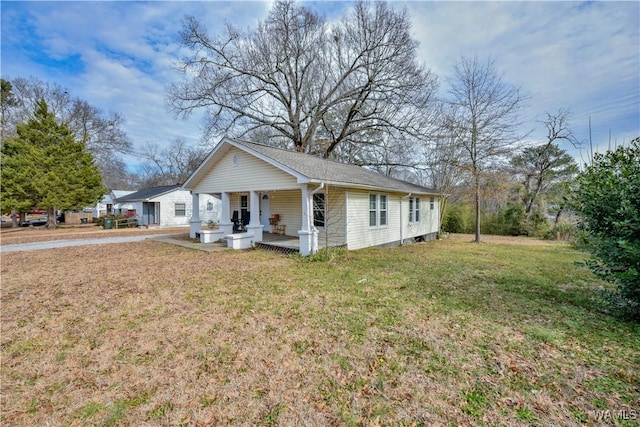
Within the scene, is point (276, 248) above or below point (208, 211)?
below

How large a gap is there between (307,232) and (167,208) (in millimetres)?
20229

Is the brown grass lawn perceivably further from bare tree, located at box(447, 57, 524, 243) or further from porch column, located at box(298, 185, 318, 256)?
bare tree, located at box(447, 57, 524, 243)


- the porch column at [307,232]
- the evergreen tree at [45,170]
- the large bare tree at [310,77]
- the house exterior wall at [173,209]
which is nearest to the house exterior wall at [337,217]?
the porch column at [307,232]

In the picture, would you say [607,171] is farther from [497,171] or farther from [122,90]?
[122,90]

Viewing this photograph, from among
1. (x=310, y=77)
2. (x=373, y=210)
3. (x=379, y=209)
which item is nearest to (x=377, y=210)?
(x=379, y=209)

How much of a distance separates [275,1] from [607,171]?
20242 mm

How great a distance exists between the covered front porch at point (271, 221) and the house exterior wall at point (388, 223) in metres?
1.46

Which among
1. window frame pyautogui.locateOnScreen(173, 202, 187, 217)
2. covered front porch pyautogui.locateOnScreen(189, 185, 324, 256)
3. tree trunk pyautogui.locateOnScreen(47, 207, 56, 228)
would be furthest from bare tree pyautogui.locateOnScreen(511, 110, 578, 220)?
tree trunk pyautogui.locateOnScreen(47, 207, 56, 228)

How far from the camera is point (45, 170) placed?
20.0 meters

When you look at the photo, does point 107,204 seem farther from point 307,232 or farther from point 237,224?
point 307,232

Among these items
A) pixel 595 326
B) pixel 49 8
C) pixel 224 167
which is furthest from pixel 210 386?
pixel 49 8

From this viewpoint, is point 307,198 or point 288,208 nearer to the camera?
point 307,198

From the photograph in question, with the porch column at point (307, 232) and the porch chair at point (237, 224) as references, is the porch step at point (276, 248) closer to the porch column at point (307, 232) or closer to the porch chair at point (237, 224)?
the porch column at point (307, 232)

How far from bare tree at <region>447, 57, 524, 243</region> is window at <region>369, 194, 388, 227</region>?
20.3 ft
